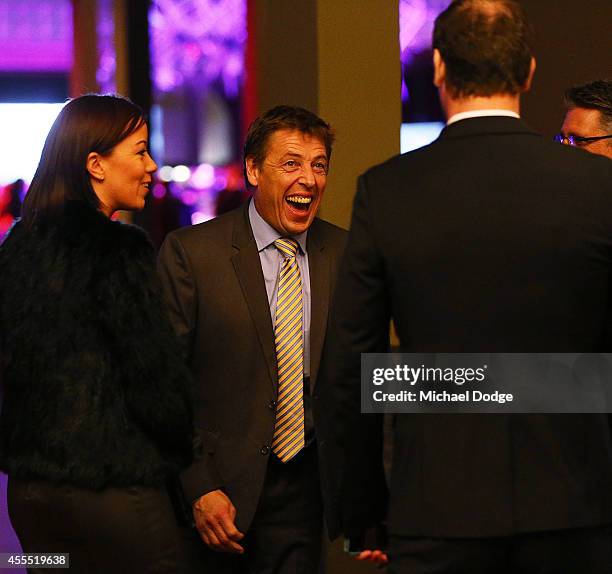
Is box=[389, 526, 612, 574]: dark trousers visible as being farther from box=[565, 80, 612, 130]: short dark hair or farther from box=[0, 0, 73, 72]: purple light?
box=[0, 0, 73, 72]: purple light

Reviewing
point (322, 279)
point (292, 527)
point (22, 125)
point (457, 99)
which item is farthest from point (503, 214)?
point (22, 125)

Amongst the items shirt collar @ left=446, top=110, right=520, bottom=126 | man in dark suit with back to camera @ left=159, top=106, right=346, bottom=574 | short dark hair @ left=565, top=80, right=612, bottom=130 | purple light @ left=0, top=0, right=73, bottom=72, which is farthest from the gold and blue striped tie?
purple light @ left=0, top=0, right=73, bottom=72

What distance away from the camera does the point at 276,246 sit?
3.02 m

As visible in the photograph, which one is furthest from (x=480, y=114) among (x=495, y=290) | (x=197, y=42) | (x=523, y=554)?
(x=197, y=42)

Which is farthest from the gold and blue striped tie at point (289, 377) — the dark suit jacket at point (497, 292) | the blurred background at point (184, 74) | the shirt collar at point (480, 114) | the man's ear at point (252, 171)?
the blurred background at point (184, 74)

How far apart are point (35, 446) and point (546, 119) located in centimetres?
355

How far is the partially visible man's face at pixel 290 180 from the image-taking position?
118 inches

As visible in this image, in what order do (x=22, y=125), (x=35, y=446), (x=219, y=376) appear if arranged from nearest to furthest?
(x=35, y=446) → (x=219, y=376) → (x=22, y=125)

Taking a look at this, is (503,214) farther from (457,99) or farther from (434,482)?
(434,482)

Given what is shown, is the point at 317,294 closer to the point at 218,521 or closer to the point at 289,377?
the point at 289,377

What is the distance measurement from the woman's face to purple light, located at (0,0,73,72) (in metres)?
5.20

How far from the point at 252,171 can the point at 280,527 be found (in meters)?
1.00

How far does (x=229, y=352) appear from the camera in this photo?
2.87m

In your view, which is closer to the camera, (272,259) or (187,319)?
(187,319)
